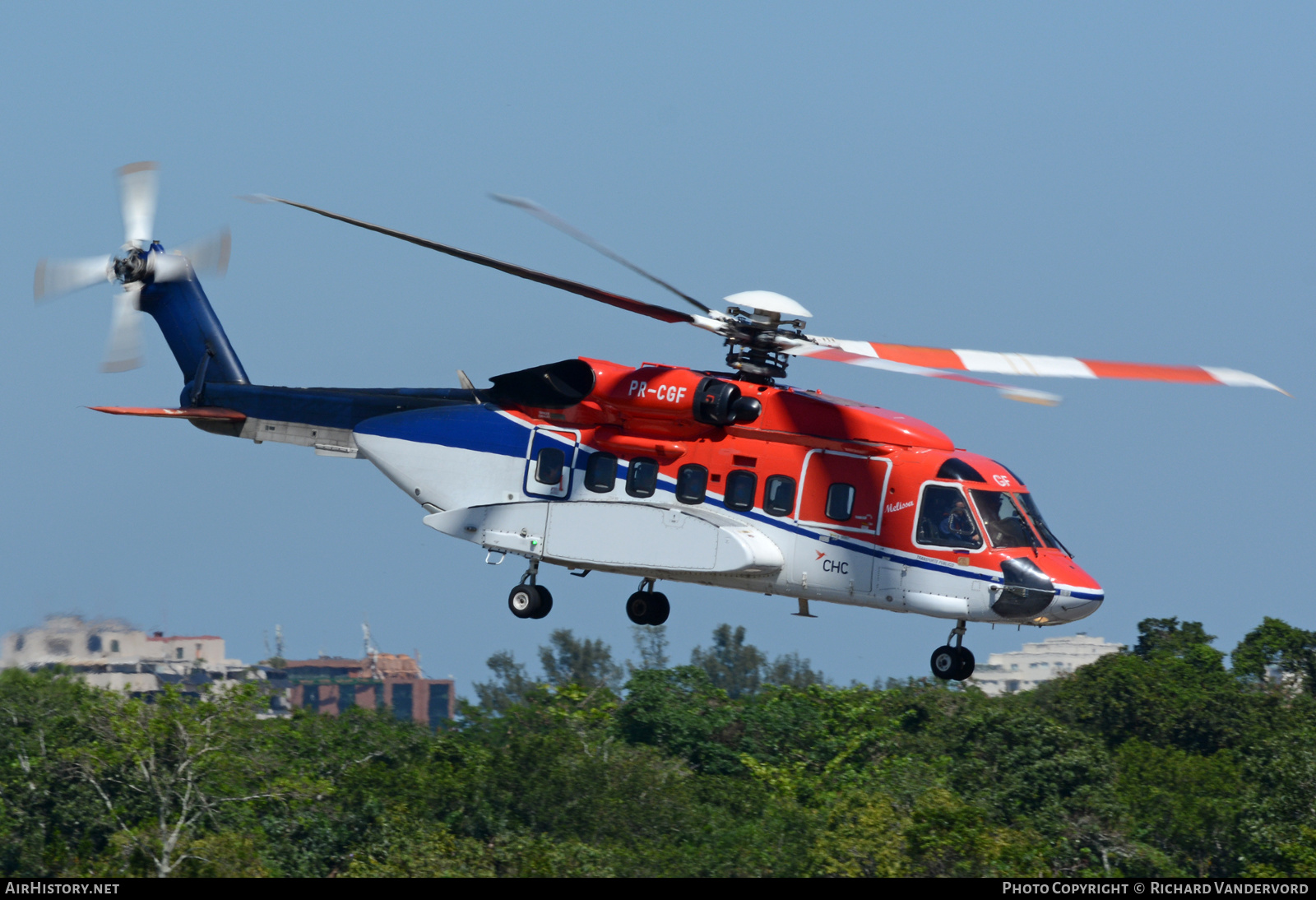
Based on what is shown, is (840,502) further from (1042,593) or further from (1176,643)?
(1176,643)

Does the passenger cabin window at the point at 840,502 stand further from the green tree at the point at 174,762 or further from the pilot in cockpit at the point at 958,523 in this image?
the green tree at the point at 174,762

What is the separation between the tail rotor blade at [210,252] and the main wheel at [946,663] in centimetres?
1701

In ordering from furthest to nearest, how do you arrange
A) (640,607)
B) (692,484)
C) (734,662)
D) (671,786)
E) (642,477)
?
(734,662) < (671,786) < (640,607) < (642,477) < (692,484)

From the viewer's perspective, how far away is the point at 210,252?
107 feet

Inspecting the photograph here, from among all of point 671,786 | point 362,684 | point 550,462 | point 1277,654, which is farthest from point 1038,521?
point 362,684

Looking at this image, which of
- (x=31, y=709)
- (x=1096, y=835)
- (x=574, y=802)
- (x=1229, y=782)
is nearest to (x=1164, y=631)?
(x=1229, y=782)

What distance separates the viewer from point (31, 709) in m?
66.5

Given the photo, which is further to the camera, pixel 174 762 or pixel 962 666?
pixel 174 762

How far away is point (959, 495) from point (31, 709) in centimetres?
5371

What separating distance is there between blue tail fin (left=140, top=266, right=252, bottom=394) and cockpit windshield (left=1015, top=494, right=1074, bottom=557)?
14824 millimetres

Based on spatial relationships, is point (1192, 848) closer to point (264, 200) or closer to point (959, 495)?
point (959, 495)

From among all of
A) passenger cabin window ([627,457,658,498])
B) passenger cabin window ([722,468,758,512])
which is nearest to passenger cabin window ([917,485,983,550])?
passenger cabin window ([722,468,758,512])

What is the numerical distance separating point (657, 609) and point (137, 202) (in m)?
14.0

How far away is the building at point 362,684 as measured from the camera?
600ft
